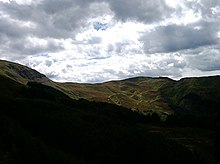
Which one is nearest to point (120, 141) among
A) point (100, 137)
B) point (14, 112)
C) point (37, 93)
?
point (100, 137)

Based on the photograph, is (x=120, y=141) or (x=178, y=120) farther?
(x=178, y=120)

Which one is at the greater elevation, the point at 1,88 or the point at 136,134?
the point at 1,88

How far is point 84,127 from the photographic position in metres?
75.2

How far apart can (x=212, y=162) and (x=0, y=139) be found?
5858cm

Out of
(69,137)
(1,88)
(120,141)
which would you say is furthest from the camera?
(1,88)

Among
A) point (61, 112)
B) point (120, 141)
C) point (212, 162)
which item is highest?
point (61, 112)

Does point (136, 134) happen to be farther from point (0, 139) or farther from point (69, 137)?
point (0, 139)

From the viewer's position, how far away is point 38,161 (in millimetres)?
42531

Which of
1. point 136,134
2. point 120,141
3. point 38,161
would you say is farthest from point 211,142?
point 38,161

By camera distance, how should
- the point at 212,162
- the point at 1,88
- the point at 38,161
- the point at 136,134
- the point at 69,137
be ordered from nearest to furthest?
the point at 38,161 → the point at 69,137 → the point at 136,134 → the point at 212,162 → the point at 1,88

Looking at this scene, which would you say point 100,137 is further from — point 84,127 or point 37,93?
point 37,93

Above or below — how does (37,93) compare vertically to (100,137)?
above

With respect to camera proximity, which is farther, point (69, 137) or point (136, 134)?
point (136, 134)

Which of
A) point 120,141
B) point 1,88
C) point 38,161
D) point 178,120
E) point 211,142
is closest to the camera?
point 38,161
